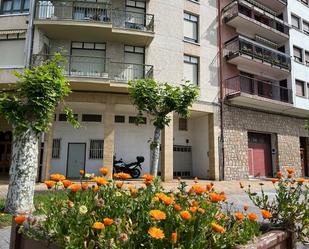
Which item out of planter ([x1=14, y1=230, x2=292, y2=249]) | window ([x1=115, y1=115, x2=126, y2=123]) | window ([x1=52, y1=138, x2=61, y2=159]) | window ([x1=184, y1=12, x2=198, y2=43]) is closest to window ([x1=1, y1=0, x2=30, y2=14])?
window ([x1=52, y1=138, x2=61, y2=159])

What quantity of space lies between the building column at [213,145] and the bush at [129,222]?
15311 mm

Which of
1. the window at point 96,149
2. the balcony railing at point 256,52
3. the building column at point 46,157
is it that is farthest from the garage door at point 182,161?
the building column at point 46,157

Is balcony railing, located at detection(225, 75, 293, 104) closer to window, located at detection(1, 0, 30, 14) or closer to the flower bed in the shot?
window, located at detection(1, 0, 30, 14)

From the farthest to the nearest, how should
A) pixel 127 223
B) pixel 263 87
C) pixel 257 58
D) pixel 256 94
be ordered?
pixel 263 87, pixel 256 94, pixel 257 58, pixel 127 223

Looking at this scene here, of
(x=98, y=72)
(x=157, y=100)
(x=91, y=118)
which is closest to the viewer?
(x=157, y=100)

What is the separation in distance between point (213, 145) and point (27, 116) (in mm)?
12792

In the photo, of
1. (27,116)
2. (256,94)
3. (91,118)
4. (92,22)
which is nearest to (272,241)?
(27,116)

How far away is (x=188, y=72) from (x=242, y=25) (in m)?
6.01

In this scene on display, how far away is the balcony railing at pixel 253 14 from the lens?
19.8 metres

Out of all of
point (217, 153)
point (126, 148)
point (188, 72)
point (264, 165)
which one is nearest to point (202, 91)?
point (188, 72)

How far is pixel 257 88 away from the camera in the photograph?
2100cm

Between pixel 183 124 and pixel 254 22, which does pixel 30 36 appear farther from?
pixel 254 22

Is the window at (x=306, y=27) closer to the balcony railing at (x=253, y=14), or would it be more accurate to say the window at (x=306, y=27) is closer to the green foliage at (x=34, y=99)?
the balcony railing at (x=253, y=14)

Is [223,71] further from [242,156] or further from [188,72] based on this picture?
[242,156]
